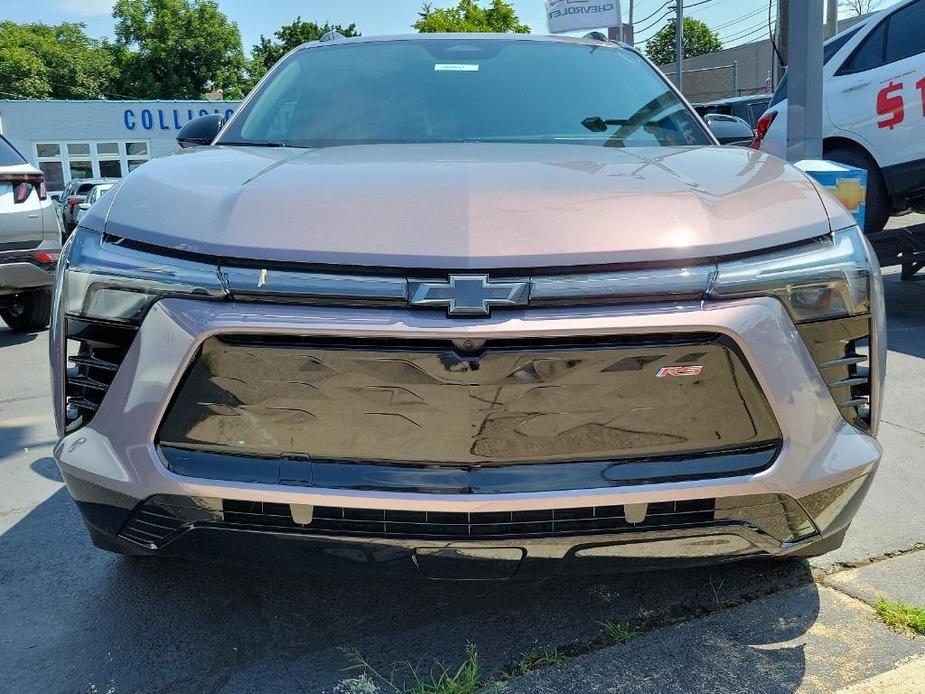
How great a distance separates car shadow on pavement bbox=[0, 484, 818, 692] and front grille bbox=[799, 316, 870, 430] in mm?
668

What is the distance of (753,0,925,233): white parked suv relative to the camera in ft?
19.4

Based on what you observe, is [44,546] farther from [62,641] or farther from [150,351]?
[150,351]

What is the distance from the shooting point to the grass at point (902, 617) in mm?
2127

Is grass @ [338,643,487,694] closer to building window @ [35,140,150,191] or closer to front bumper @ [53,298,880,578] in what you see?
front bumper @ [53,298,880,578]

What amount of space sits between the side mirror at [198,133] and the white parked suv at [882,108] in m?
4.15

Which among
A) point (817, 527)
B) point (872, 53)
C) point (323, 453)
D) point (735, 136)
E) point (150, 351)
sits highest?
point (872, 53)

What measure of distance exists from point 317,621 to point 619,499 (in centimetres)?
Answer: 104

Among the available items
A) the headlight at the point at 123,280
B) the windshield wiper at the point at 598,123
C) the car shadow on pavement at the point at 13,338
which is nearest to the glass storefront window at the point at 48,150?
the car shadow on pavement at the point at 13,338

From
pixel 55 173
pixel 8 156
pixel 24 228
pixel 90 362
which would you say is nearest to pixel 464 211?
pixel 90 362

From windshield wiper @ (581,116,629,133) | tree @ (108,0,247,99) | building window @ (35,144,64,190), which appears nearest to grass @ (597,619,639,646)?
windshield wiper @ (581,116,629,133)

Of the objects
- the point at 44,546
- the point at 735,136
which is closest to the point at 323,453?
the point at 44,546

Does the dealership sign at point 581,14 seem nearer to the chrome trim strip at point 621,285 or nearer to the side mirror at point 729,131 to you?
the side mirror at point 729,131

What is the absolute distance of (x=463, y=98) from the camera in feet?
9.87

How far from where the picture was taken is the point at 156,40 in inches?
2136
